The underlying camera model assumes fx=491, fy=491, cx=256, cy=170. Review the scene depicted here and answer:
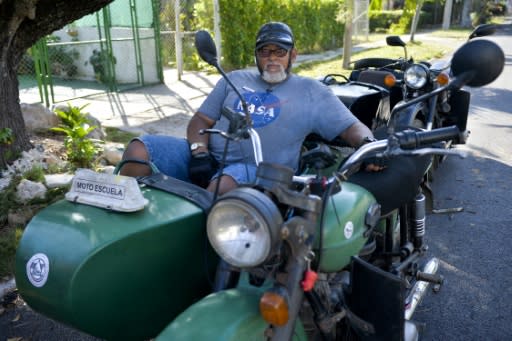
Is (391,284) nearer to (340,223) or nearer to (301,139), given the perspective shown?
(340,223)

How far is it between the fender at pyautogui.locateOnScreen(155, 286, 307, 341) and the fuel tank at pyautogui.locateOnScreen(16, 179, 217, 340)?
339 millimetres

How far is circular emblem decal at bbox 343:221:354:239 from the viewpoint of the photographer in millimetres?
1853

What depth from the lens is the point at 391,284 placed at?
196 cm

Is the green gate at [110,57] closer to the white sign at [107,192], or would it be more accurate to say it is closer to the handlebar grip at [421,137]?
the white sign at [107,192]

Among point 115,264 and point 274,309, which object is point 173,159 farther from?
point 274,309

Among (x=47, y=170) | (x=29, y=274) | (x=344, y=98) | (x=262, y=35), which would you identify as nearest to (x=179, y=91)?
(x=47, y=170)

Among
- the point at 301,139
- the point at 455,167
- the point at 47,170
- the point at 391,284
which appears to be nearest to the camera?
the point at 391,284

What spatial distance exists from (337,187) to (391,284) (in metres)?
0.51

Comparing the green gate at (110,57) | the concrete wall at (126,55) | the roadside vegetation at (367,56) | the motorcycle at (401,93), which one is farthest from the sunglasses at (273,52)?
the roadside vegetation at (367,56)

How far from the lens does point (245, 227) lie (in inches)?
58.8

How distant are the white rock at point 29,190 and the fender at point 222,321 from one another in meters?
2.95

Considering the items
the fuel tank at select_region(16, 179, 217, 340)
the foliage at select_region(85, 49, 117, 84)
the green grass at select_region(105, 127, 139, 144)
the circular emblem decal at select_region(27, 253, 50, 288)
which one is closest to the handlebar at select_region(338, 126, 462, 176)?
the fuel tank at select_region(16, 179, 217, 340)

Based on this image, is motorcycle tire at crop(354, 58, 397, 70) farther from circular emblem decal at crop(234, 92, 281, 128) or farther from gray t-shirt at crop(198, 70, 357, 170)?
circular emblem decal at crop(234, 92, 281, 128)

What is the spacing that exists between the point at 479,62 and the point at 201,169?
1.41 metres
